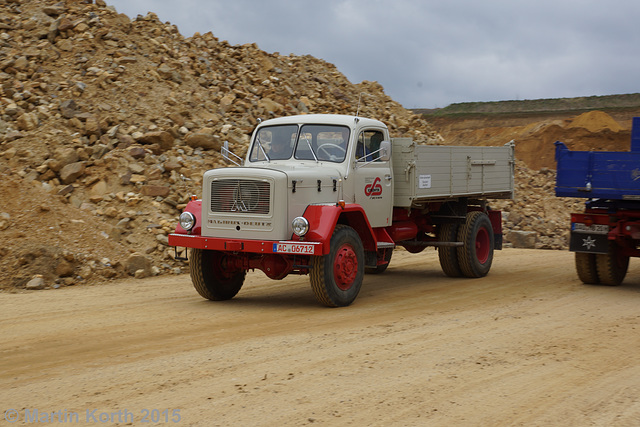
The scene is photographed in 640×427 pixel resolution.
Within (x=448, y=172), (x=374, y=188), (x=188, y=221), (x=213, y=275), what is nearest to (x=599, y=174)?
(x=448, y=172)

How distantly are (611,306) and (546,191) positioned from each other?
649 inches

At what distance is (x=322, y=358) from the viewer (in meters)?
6.84

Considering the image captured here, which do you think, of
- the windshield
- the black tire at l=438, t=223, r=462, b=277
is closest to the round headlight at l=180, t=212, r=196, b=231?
the windshield

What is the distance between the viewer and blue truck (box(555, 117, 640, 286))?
1132 centimetres

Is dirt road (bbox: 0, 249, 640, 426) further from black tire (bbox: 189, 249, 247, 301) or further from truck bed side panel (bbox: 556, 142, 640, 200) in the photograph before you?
truck bed side panel (bbox: 556, 142, 640, 200)

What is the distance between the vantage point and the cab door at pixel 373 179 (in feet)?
34.8

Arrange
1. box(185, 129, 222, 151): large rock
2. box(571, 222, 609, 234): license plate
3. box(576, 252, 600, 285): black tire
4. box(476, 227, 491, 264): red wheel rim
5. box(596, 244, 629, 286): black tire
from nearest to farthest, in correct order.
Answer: box(571, 222, 609, 234): license plate → box(596, 244, 629, 286): black tire → box(576, 252, 600, 285): black tire → box(476, 227, 491, 264): red wheel rim → box(185, 129, 222, 151): large rock

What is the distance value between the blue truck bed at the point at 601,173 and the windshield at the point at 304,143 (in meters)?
4.01

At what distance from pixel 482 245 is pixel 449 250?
908 millimetres

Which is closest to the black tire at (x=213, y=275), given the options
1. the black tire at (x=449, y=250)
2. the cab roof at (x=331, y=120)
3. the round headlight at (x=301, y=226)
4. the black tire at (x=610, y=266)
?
the round headlight at (x=301, y=226)

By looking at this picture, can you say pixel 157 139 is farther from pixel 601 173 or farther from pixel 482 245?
pixel 601 173

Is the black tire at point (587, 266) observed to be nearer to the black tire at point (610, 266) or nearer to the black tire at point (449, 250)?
the black tire at point (610, 266)

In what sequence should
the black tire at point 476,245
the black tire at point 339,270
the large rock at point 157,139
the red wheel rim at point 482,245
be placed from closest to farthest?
the black tire at point 339,270, the black tire at point 476,245, the red wheel rim at point 482,245, the large rock at point 157,139

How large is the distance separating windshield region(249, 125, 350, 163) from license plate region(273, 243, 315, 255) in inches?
74.8
